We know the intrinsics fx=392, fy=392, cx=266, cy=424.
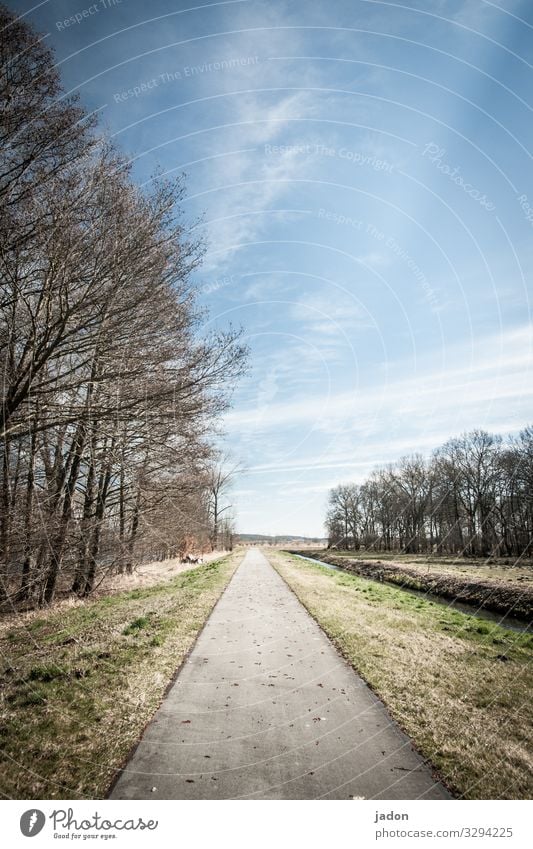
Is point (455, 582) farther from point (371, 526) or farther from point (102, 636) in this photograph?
point (371, 526)

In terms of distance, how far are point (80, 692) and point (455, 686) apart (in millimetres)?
5344

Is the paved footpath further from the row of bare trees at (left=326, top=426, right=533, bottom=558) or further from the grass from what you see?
the row of bare trees at (left=326, top=426, right=533, bottom=558)

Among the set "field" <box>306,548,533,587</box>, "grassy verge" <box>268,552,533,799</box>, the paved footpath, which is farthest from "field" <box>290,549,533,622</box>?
the paved footpath

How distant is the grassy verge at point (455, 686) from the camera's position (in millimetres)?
3744

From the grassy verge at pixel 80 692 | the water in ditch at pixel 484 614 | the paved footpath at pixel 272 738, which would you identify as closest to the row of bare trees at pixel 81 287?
the grassy verge at pixel 80 692

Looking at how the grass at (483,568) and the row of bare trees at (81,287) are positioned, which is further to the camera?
the grass at (483,568)

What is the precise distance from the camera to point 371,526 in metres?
58.9

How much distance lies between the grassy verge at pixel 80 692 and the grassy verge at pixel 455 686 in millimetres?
3102

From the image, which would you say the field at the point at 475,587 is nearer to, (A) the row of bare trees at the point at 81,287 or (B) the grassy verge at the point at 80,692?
(B) the grassy verge at the point at 80,692

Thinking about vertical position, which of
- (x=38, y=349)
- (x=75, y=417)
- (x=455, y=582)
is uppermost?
(x=38, y=349)

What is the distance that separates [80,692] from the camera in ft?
17.0
